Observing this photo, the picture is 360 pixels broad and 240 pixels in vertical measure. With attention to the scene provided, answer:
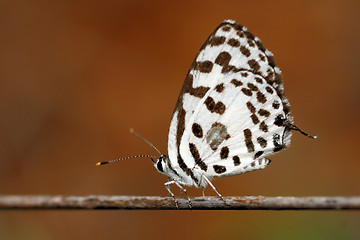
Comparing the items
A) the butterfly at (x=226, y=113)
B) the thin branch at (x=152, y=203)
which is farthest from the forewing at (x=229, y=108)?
the thin branch at (x=152, y=203)

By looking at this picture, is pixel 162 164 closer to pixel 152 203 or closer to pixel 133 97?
pixel 152 203

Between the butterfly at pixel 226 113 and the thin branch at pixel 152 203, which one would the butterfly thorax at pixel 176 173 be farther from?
the thin branch at pixel 152 203

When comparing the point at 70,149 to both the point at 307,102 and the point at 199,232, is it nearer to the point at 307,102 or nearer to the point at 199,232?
the point at 199,232

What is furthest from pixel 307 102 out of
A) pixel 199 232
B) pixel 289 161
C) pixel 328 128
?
pixel 199 232

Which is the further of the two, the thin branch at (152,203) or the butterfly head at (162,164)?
the butterfly head at (162,164)

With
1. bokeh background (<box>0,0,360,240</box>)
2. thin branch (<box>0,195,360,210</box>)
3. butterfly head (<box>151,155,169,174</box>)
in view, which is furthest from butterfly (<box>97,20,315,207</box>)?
bokeh background (<box>0,0,360,240</box>)

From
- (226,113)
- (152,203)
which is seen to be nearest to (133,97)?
(226,113)
